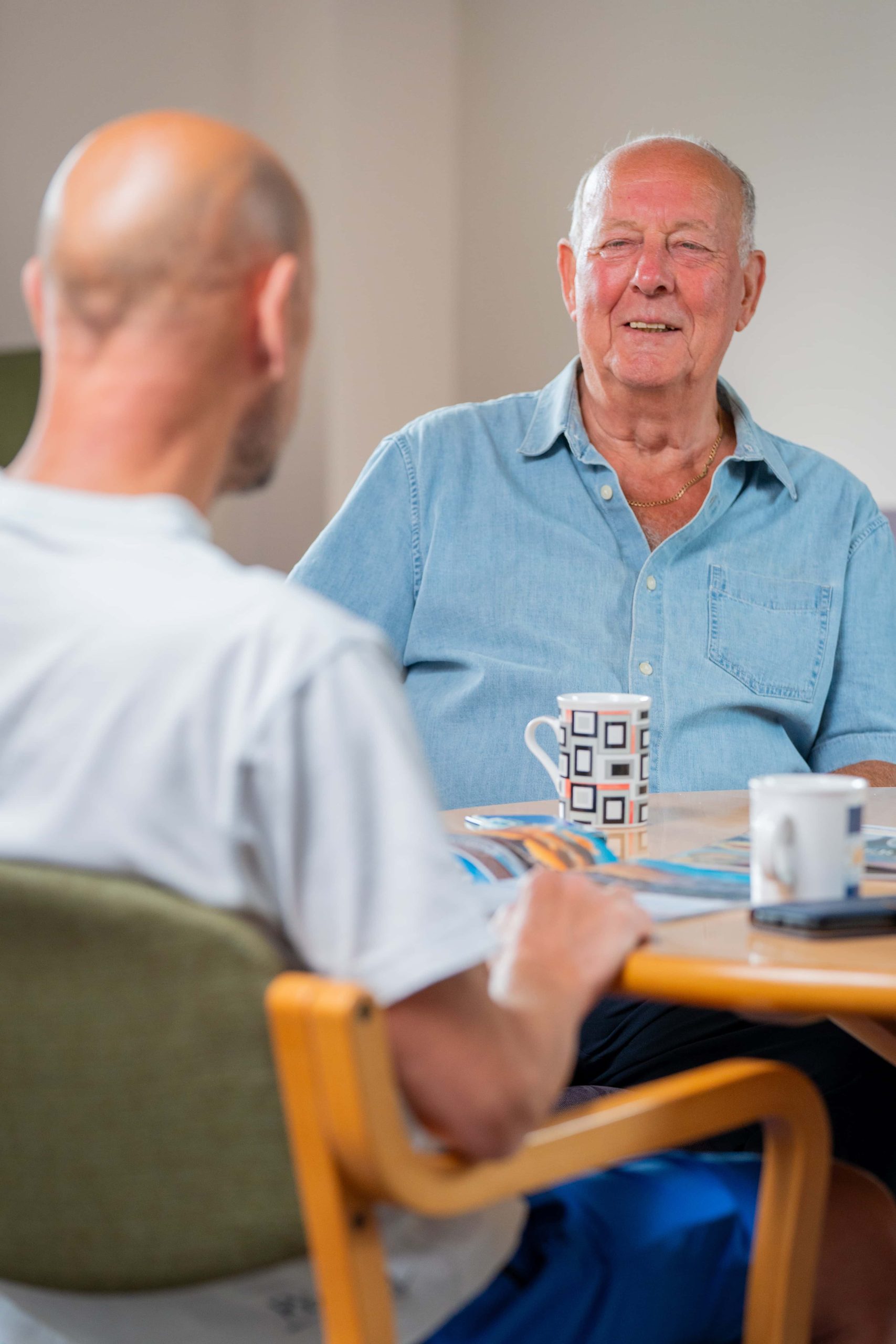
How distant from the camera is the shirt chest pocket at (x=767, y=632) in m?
1.91

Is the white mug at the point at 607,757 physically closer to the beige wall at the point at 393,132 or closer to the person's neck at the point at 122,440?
the person's neck at the point at 122,440

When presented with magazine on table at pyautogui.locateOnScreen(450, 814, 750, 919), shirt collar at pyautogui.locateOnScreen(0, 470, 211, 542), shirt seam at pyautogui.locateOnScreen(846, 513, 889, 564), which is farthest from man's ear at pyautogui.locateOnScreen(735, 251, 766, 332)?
shirt collar at pyautogui.locateOnScreen(0, 470, 211, 542)

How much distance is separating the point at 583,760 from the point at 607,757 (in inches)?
0.9

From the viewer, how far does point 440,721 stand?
1.87m

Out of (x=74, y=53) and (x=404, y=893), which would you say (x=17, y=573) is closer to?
(x=404, y=893)

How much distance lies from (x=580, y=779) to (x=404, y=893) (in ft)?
2.14

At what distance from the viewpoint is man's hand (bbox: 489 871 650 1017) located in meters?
0.85

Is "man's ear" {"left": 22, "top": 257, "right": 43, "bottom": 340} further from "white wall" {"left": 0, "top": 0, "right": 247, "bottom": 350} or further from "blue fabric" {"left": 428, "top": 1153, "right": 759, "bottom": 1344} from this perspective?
"white wall" {"left": 0, "top": 0, "right": 247, "bottom": 350}

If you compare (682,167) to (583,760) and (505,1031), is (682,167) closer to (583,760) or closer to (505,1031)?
(583,760)

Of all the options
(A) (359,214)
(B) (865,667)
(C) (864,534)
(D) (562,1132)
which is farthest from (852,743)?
(A) (359,214)

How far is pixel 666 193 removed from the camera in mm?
2078

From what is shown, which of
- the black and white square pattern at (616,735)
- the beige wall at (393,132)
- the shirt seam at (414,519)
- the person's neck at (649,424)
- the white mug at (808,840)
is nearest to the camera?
the white mug at (808,840)

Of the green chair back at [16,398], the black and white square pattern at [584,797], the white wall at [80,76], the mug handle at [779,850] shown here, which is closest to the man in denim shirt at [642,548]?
the black and white square pattern at [584,797]

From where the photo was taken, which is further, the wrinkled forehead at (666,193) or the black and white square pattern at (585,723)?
the wrinkled forehead at (666,193)
